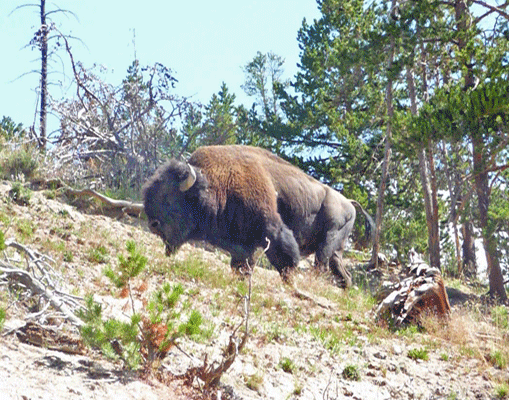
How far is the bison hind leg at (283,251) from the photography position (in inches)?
416

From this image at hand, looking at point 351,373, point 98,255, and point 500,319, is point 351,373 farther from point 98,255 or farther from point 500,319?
point 500,319

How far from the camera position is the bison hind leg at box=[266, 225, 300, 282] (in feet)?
34.7

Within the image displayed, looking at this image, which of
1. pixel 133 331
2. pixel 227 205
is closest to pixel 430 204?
pixel 227 205

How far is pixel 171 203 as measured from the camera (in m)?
10.2

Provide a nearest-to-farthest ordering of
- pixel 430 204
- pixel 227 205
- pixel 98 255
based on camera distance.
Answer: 1. pixel 98 255
2. pixel 227 205
3. pixel 430 204

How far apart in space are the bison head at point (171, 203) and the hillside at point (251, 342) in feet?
1.53

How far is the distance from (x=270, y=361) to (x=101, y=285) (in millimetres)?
2147

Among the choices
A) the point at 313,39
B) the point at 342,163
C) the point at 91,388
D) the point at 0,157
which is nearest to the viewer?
the point at 91,388

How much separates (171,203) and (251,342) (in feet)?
13.4

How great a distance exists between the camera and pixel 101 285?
7254 mm

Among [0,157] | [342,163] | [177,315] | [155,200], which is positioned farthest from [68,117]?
[177,315]

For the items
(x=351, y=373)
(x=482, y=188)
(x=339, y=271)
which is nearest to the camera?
(x=351, y=373)

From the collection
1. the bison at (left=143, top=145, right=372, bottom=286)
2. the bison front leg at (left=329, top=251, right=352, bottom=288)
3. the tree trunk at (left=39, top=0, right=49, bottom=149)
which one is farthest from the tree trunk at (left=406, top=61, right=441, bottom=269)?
the tree trunk at (left=39, top=0, right=49, bottom=149)

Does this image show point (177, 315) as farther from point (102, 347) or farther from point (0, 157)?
point (0, 157)
